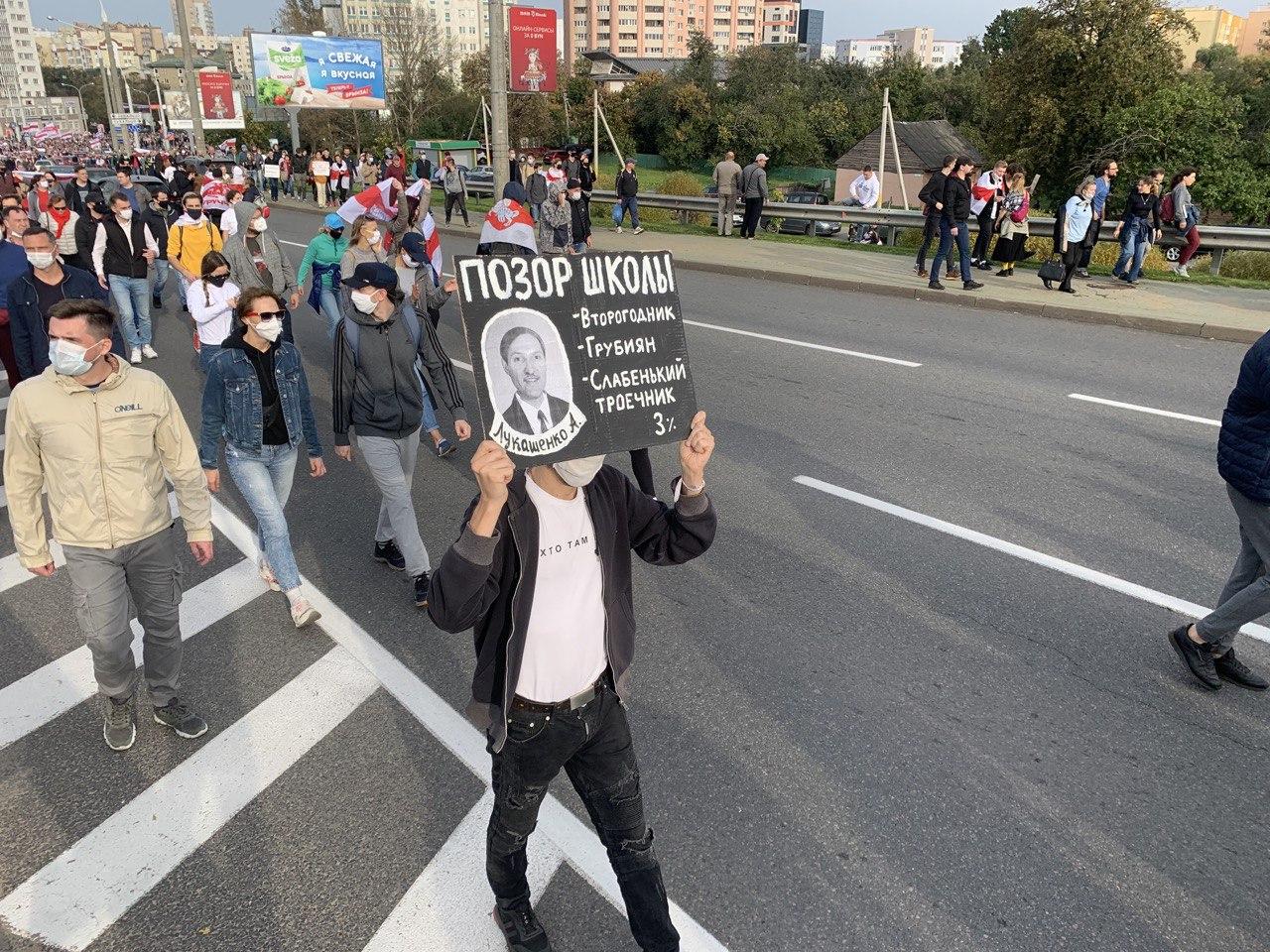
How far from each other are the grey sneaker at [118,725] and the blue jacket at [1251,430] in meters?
5.23

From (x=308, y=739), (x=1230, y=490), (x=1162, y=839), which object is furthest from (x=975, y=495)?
(x=308, y=739)

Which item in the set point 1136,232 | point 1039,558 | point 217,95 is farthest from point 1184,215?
point 217,95

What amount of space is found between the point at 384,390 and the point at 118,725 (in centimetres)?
216

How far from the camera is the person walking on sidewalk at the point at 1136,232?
47.5 ft

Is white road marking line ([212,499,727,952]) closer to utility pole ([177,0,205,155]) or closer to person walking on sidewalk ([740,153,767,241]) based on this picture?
person walking on sidewalk ([740,153,767,241])

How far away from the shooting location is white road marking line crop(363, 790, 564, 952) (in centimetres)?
308

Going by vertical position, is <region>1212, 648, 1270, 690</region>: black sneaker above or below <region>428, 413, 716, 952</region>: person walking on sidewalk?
below

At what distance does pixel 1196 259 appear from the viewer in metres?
17.7

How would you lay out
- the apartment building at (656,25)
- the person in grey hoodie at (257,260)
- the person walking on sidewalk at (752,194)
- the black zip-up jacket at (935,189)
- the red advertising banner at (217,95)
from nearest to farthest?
the person in grey hoodie at (257,260) < the black zip-up jacket at (935,189) < the person walking on sidewalk at (752,194) < the red advertising banner at (217,95) < the apartment building at (656,25)

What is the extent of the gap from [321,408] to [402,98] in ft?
178

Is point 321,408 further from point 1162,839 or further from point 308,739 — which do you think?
point 1162,839

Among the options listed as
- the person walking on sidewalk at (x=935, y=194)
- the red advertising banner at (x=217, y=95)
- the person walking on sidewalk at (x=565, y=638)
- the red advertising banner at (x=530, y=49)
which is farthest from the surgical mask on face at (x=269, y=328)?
the red advertising banner at (x=217, y=95)

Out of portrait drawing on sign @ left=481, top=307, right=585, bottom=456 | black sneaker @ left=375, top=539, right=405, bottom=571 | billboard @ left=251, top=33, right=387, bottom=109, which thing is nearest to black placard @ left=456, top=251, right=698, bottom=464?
portrait drawing on sign @ left=481, top=307, right=585, bottom=456

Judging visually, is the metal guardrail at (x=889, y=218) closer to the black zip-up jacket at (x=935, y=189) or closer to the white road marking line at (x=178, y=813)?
the black zip-up jacket at (x=935, y=189)
